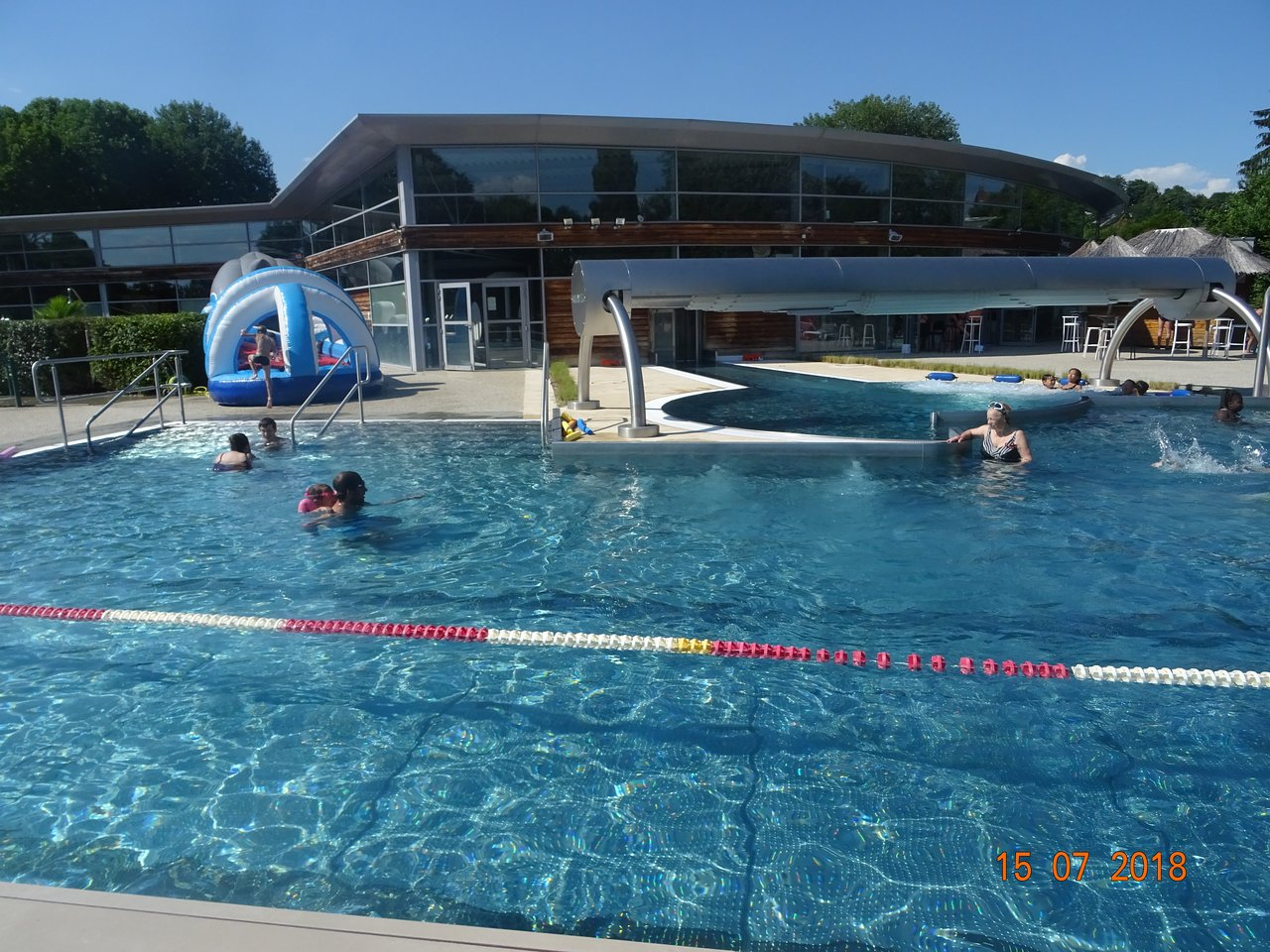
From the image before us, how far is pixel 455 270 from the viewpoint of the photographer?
2298 cm

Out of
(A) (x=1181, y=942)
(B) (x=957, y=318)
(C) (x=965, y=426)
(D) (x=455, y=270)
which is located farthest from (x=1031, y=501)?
(B) (x=957, y=318)

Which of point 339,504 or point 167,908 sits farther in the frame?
point 339,504

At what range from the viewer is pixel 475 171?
22.5m

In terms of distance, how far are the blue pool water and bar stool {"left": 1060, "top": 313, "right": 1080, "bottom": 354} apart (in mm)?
20918

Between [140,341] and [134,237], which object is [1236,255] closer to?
[140,341]

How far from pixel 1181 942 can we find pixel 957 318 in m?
28.0

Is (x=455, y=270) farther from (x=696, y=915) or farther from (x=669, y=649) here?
(x=696, y=915)

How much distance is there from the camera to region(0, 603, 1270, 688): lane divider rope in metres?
4.54

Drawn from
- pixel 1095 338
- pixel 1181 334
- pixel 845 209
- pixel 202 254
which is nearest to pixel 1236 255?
pixel 1181 334

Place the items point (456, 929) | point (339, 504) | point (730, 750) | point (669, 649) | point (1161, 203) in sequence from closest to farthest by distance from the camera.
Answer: point (456, 929)
point (730, 750)
point (669, 649)
point (339, 504)
point (1161, 203)

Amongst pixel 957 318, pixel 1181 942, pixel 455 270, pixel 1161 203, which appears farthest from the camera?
pixel 1161 203

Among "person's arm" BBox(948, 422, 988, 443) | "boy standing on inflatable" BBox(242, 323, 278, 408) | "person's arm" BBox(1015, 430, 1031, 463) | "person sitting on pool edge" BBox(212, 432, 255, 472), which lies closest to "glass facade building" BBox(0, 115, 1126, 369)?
"boy standing on inflatable" BBox(242, 323, 278, 408)

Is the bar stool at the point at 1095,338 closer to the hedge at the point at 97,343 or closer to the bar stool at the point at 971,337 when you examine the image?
the bar stool at the point at 971,337

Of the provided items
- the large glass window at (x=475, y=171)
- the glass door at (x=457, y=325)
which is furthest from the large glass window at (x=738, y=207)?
the glass door at (x=457, y=325)
